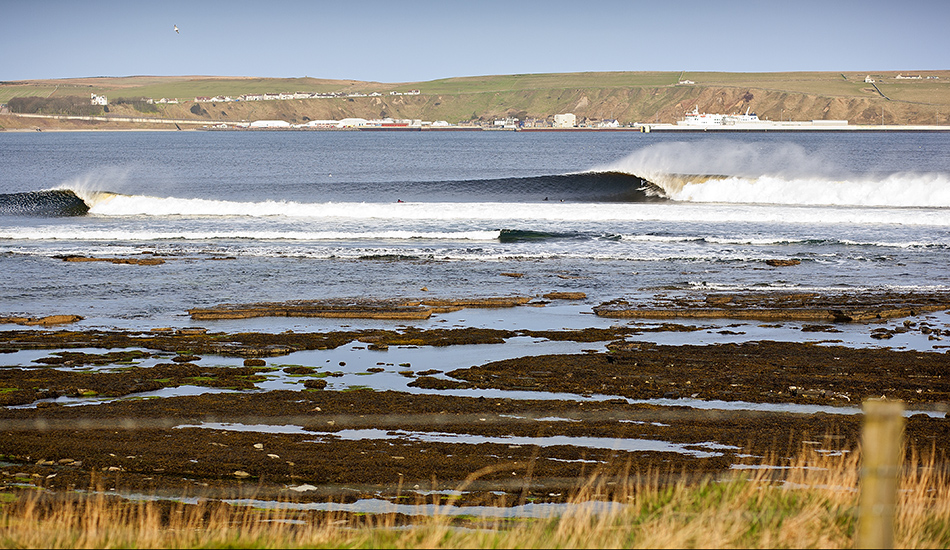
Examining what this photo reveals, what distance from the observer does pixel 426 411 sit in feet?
33.7

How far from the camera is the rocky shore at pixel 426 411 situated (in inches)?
311

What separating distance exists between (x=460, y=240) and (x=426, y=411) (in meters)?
21.9

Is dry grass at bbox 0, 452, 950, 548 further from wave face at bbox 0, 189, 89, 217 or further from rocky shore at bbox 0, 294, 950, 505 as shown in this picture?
wave face at bbox 0, 189, 89, 217

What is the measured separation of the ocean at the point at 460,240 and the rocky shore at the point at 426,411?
125 inches

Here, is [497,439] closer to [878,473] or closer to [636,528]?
[636,528]

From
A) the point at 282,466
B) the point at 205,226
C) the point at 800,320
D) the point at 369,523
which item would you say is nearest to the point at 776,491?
the point at 369,523

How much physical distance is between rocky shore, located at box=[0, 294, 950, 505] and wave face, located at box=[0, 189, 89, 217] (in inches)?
1199

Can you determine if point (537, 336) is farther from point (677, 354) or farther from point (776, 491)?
point (776, 491)

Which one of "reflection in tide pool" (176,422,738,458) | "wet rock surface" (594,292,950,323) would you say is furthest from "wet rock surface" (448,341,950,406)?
"wet rock surface" (594,292,950,323)

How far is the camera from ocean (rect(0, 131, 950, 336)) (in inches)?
824

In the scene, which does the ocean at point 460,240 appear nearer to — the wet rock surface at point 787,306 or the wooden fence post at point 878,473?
the wet rock surface at point 787,306

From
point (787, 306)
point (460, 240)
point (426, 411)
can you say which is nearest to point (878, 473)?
point (426, 411)

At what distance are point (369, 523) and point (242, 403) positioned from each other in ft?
15.5

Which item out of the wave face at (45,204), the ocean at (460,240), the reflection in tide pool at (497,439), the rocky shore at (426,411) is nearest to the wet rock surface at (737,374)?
the rocky shore at (426,411)
